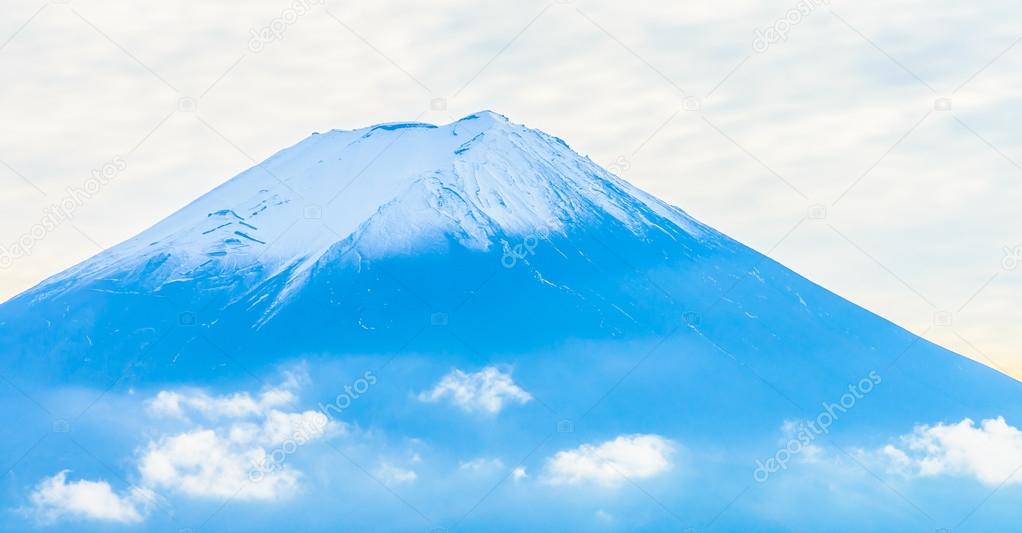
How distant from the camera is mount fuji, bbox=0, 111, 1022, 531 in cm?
12625

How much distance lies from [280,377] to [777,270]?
48234 mm

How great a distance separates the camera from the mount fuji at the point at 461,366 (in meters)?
126

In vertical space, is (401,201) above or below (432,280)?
above

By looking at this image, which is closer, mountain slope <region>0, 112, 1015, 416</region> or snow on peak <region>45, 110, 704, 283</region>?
mountain slope <region>0, 112, 1015, 416</region>

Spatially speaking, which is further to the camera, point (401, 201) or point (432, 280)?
point (432, 280)

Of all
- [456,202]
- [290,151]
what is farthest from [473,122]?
[290,151]

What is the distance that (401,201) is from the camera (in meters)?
137

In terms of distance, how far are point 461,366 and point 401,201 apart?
1559cm

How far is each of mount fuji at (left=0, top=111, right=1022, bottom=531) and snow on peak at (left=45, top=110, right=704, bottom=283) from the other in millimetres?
270

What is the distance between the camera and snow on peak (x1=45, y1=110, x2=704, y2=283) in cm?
13825

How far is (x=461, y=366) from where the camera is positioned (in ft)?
439

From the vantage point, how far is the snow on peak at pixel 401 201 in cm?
13825

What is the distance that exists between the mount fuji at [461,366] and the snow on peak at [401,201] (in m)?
0.27

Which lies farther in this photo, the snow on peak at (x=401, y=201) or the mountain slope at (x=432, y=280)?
the snow on peak at (x=401, y=201)
